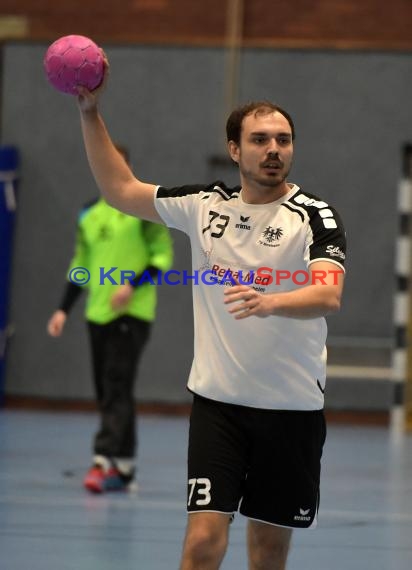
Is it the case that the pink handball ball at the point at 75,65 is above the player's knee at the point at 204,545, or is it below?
above

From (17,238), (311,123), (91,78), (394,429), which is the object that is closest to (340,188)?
(311,123)

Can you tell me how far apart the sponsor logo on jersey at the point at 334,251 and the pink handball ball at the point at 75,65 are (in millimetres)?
973

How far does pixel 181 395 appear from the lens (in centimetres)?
1152

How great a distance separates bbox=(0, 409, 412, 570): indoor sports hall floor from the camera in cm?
527

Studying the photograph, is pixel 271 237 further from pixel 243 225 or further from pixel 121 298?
pixel 121 298

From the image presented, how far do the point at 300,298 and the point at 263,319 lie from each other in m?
0.36

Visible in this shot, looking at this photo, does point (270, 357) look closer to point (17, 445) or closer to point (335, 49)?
point (17, 445)

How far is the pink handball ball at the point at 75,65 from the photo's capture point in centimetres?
390

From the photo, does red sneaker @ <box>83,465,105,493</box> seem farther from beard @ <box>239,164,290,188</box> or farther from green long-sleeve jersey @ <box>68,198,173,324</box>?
beard @ <box>239,164,290,188</box>

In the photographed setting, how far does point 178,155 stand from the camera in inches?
453

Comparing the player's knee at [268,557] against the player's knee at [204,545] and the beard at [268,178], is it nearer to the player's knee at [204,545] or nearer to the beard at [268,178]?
the player's knee at [204,545]

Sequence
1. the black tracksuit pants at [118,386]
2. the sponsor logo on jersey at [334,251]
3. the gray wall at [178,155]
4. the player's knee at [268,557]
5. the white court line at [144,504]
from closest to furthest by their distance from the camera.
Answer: the sponsor logo on jersey at [334,251]
the player's knee at [268,557]
the white court line at [144,504]
the black tracksuit pants at [118,386]
the gray wall at [178,155]

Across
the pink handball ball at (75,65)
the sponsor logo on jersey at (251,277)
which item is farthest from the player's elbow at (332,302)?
the pink handball ball at (75,65)

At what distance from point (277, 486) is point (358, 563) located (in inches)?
64.4
